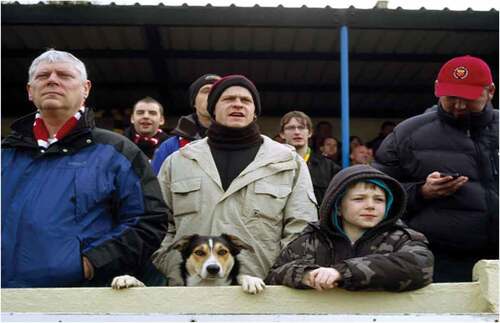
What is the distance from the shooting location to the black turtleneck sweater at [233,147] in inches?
137

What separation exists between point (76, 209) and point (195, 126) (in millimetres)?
1628

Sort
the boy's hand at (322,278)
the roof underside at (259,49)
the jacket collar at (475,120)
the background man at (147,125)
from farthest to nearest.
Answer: the roof underside at (259,49) → the background man at (147,125) → the jacket collar at (475,120) → the boy's hand at (322,278)

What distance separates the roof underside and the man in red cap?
3299 millimetres

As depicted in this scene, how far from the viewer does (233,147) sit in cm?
352

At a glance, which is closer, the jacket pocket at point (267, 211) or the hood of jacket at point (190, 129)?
the jacket pocket at point (267, 211)

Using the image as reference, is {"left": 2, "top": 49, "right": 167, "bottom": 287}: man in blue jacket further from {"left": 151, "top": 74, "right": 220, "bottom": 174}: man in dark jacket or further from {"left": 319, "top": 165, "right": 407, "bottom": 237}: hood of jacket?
{"left": 151, "top": 74, "right": 220, "bottom": 174}: man in dark jacket

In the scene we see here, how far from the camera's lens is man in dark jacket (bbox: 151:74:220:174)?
14.1 ft

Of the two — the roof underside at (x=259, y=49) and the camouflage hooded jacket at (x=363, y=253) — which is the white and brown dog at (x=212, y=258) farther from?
the roof underside at (x=259, y=49)

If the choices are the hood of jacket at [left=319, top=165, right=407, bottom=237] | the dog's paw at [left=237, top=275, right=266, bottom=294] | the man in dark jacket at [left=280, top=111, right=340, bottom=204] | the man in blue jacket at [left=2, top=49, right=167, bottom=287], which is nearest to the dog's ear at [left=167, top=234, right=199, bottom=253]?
the man in blue jacket at [left=2, top=49, right=167, bottom=287]

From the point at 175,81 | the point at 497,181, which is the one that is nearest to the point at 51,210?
the point at 497,181

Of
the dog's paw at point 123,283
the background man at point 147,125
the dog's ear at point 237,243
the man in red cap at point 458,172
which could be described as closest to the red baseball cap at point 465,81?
the man in red cap at point 458,172

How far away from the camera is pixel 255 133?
3.54 m

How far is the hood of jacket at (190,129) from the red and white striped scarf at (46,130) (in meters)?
1.23

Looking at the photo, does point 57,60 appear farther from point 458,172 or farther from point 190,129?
point 458,172
